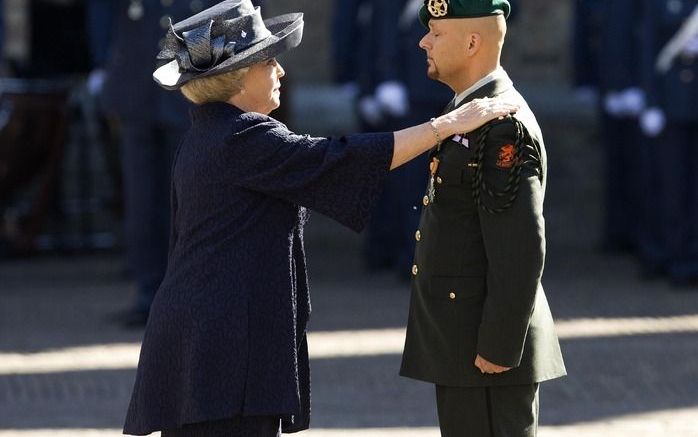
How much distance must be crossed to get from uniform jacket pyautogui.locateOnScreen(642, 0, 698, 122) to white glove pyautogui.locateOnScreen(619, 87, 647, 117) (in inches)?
17.7

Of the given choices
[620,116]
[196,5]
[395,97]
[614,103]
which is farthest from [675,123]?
[196,5]

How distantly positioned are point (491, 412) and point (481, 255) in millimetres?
358

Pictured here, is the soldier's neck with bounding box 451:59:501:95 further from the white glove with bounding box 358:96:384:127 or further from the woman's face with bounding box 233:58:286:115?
the white glove with bounding box 358:96:384:127

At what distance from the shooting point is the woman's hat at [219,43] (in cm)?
339

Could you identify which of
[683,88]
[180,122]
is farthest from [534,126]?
[683,88]

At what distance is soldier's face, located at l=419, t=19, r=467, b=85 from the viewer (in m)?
3.45

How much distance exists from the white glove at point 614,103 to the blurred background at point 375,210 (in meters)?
0.03

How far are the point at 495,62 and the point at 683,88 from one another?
192 inches

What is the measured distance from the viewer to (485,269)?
347 centimetres

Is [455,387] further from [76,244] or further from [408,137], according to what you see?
[76,244]

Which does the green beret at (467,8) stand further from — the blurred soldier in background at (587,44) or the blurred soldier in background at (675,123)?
the blurred soldier in background at (587,44)

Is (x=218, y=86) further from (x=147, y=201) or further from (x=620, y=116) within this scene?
(x=620, y=116)

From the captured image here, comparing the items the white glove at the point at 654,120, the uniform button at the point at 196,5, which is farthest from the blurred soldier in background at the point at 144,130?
the white glove at the point at 654,120

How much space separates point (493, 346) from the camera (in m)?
3.40
